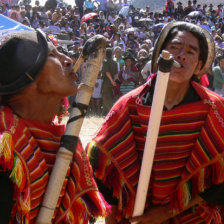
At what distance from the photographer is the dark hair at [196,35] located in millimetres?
2840

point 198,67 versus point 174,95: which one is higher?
point 198,67

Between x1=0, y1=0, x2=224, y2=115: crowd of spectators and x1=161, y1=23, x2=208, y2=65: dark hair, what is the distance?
0.51 m

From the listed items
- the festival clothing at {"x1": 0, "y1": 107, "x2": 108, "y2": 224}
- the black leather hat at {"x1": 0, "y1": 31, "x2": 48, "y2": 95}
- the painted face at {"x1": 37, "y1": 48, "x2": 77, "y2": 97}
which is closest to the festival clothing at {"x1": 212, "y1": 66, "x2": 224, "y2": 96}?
the festival clothing at {"x1": 0, "y1": 107, "x2": 108, "y2": 224}

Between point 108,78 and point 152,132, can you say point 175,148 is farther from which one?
point 108,78

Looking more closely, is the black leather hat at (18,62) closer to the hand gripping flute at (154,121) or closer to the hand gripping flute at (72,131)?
the hand gripping flute at (72,131)

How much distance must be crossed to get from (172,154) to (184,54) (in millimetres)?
694

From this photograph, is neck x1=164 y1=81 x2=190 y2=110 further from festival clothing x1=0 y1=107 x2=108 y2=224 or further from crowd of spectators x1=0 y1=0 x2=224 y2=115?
Result: festival clothing x1=0 y1=107 x2=108 y2=224

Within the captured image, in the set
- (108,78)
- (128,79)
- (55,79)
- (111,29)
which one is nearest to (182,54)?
(55,79)

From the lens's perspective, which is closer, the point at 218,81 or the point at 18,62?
the point at 18,62

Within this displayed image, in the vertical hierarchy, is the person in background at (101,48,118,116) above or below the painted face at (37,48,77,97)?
below

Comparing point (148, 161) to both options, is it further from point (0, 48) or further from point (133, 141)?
point (0, 48)

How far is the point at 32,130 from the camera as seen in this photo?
82.4 inches

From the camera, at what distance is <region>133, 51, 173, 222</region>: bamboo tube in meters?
2.19

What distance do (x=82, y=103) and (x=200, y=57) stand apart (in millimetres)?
1184
